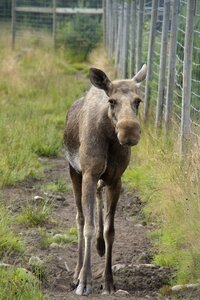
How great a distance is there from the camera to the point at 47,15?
28359 mm

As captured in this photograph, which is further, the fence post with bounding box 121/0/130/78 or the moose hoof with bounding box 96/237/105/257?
the fence post with bounding box 121/0/130/78

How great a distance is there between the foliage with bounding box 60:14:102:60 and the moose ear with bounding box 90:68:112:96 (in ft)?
61.5

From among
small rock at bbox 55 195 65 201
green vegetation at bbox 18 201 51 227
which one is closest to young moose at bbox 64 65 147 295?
green vegetation at bbox 18 201 51 227

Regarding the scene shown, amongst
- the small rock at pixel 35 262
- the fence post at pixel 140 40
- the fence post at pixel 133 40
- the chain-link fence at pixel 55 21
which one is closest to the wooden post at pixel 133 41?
the fence post at pixel 133 40

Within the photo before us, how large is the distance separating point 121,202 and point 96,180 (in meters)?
2.96

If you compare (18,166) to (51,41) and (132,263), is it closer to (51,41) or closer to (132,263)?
(132,263)

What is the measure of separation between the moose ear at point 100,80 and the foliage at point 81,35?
18.7 metres

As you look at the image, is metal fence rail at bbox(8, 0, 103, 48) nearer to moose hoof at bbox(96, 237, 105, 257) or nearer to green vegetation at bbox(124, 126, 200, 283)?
green vegetation at bbox(124, 126, 200, 283)

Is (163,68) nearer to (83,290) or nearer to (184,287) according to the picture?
(83,290)

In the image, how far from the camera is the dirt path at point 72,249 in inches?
287

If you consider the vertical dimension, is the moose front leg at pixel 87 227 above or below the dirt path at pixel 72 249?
above

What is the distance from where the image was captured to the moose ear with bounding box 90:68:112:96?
702cm

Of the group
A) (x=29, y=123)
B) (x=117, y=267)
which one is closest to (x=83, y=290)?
(x=117, y=267)

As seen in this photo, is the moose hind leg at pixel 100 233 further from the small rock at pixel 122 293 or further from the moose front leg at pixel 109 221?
the small rock at pixel 122 293
